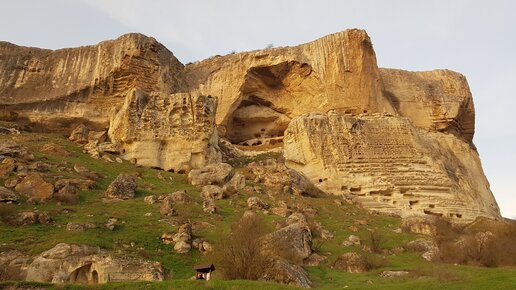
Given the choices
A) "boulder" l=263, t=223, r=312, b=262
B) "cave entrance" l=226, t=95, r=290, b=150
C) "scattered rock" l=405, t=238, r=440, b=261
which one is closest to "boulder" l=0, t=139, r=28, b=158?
"boulder" l=263, t=223, r=312, b=262

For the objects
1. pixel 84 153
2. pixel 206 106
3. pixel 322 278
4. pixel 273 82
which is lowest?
pixel 322 278

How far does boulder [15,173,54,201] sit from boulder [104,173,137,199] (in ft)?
8.12

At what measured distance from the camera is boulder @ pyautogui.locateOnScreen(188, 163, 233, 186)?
29.0 metres

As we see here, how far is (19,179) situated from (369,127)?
1953 centimetres

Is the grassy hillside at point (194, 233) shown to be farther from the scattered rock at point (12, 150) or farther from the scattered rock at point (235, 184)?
the scattered rock at point (12, 150)

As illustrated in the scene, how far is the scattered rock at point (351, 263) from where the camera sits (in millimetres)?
19078

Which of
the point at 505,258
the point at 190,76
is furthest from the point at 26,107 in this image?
the point at 505,258

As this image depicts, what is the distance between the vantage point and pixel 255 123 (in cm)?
4459

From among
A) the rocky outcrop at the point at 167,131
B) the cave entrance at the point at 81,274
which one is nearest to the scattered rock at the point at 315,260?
the cave entrance at the point at 81,274

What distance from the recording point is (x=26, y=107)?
37.8 m

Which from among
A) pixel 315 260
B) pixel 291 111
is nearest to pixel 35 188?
pixel 315 260

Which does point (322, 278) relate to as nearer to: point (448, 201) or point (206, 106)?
point (448, 201)

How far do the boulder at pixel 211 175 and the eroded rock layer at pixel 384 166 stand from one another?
19.1 ft

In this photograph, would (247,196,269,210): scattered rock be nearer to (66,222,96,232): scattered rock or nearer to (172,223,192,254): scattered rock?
(172,223,192,254): scattered rock
